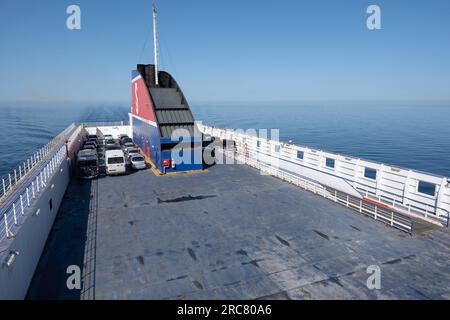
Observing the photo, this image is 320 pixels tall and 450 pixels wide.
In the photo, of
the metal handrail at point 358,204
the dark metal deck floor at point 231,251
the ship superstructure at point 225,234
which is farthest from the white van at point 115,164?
the metal handrail at point 358,204

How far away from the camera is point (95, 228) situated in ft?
44.1

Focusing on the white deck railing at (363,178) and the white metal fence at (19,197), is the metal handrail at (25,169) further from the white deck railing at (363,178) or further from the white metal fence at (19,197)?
the white deck railing at (363,178)

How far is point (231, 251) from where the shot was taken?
37.1ft

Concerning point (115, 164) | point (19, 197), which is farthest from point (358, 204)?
point (115, 164)

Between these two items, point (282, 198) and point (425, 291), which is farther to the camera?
point (282, 198)

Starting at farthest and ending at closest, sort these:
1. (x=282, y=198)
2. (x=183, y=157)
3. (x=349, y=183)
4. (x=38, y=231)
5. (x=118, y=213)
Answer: (x=183, y=157) < (x=349, y=183) < (x=282, y=198) < (x=118, y=213) < (x=38, y=231)

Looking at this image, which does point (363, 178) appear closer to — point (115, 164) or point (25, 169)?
point (115, 164)

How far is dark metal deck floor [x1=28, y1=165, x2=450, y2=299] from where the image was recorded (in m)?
8.98

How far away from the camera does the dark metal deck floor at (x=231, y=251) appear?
8.98 m

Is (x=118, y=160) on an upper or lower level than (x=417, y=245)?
upper

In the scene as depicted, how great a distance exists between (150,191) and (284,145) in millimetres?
11828
